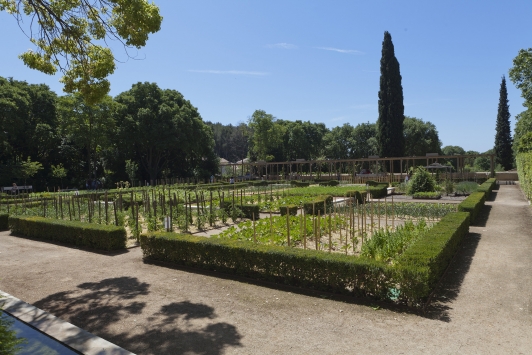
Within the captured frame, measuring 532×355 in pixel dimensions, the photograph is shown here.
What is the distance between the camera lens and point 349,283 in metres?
5.95

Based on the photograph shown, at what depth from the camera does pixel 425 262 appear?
5.71 meters

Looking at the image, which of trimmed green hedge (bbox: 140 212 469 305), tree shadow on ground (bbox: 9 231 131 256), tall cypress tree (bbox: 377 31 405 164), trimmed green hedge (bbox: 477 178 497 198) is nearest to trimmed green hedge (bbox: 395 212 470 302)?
trimmed green hedge (bbox: 140 212 469 305)

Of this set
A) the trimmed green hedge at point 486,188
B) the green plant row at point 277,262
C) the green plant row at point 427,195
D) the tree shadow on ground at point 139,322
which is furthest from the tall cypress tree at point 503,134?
the tree shadow on ground at point 139,322

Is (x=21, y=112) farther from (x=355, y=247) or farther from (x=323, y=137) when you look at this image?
(x=323, y=137)

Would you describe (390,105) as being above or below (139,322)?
above

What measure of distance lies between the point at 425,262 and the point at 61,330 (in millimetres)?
5102

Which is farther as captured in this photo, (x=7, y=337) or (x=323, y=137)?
(x=323, y=137)

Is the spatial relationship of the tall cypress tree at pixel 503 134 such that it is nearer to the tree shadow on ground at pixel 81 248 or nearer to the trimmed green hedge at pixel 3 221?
the tree shadow on ground at pixel 81 248

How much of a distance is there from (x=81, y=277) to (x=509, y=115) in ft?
192

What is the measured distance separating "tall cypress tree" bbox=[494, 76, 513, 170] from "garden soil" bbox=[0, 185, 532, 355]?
166 feet

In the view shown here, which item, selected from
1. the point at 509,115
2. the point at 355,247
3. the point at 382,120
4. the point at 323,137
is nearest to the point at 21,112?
the point at 355,247

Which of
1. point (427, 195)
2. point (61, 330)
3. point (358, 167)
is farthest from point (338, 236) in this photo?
point (358, 167)

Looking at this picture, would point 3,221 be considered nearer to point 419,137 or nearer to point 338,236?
point 338,236

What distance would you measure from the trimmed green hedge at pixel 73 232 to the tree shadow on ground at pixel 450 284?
761 centimetres
